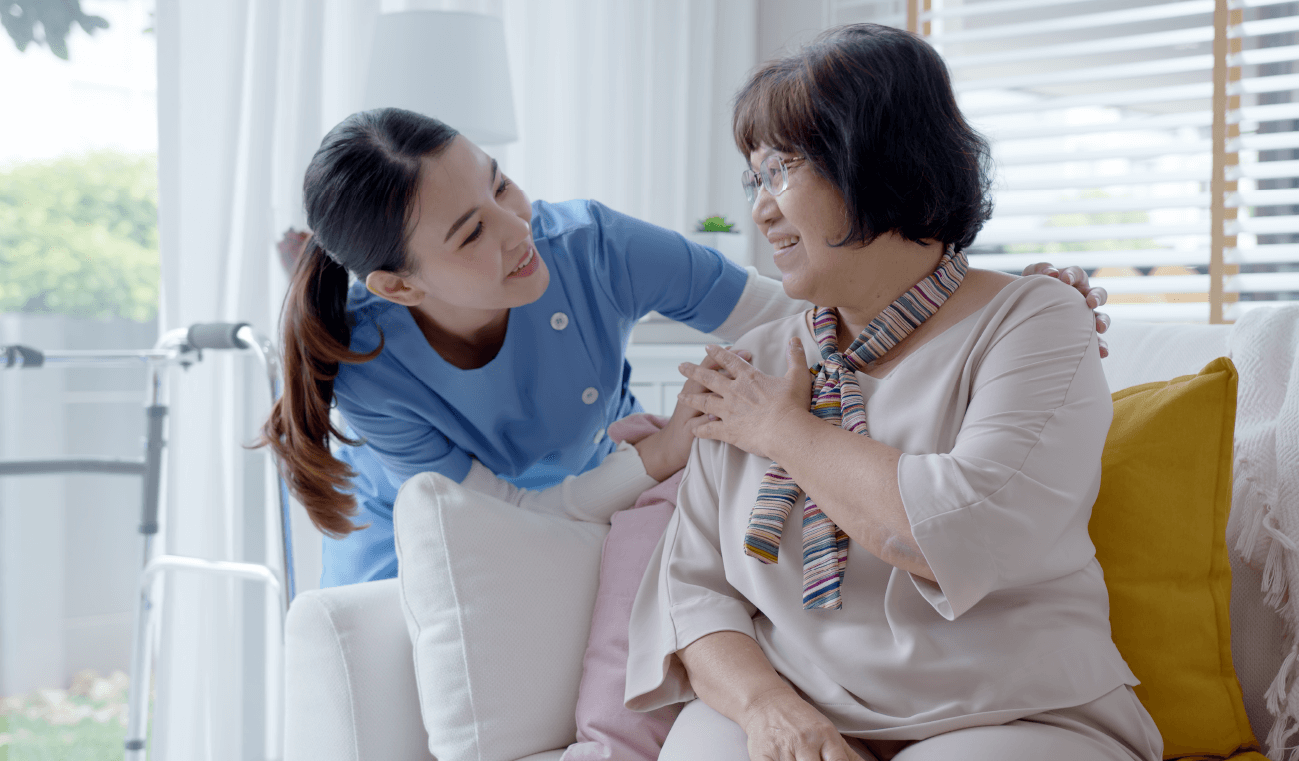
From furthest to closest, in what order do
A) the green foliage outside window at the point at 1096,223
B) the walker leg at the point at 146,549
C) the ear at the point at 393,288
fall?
the green foliage outside window at the point at 1096,223 → the walker leg at the point at 146,549 → the ear at the point at 393,288

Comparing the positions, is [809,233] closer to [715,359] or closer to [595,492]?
[715,359]

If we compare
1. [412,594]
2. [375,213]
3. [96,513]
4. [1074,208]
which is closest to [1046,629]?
[412,594]

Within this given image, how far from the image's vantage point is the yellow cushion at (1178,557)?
113 cm

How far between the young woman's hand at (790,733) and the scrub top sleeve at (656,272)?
29.1 inches

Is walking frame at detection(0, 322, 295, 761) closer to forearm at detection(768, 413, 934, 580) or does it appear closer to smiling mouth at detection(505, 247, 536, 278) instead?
smiling mouth at detection(505, 247, 536, 278)

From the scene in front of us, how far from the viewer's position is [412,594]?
4.11ft

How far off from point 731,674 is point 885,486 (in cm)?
28

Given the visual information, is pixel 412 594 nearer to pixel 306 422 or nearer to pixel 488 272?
pixel 306 422

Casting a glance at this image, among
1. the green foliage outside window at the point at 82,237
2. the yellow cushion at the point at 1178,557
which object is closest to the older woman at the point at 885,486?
the yellow cushion at the point at 1178,557

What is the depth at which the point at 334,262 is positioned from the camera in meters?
1.46

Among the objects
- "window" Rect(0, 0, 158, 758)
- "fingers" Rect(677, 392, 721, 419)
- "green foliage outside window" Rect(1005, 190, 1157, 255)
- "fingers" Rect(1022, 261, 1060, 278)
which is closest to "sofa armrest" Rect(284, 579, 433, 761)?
"fingers" Rect(677, 392, 721, 419)

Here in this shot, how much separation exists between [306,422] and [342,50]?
1.31 metres

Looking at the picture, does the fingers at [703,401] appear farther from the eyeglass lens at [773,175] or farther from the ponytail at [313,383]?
the ponytail at [313,383]

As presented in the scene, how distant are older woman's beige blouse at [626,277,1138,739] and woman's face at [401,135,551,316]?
1.59 ft
